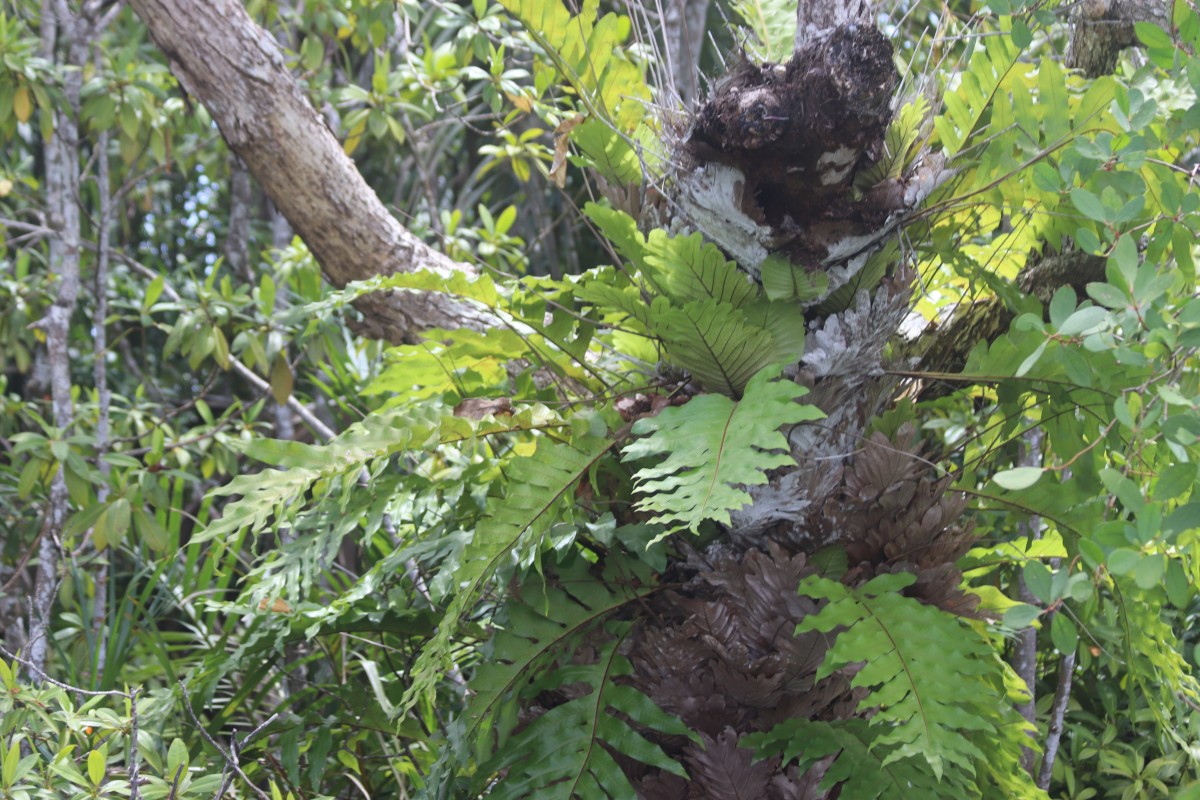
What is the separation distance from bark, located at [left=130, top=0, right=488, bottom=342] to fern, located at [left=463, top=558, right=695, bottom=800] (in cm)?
80

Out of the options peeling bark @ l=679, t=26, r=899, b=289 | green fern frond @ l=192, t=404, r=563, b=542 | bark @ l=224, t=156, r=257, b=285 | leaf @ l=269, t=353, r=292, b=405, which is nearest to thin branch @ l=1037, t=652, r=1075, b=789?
peeling bark @ l=679, t=26, r=899, b=289

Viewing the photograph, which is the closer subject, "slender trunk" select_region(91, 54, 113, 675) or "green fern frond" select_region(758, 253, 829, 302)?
"green fern frond" select_region(758, 253, 829, 302)

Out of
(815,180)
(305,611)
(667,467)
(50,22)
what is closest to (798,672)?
(667,467)

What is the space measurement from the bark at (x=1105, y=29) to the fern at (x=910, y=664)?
1043 mm

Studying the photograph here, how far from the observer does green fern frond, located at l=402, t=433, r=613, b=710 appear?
1.25 metres

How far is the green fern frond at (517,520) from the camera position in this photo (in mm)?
1252

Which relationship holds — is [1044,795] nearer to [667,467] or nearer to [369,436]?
[667,467]

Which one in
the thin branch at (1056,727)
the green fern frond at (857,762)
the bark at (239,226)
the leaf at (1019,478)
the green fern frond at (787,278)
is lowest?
the thin branch at (1056,727)

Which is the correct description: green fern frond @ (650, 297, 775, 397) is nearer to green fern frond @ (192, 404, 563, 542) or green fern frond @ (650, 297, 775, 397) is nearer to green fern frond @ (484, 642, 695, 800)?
green fern frond @ (192, 404, 563, 542)

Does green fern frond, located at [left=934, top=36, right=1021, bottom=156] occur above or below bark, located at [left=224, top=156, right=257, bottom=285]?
above

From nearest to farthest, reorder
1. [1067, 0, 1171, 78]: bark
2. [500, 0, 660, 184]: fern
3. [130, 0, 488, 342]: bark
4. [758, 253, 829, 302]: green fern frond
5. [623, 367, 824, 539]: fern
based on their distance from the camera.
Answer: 1. [623, 367, 824, 539]: fern
2. [758, 253, 829, 302]: green fern frond
3. [500, 0, 660, 184]: fern
4. [1067, 0, 1171, 78]: bark
5. [130, 0, 488, 342]: bark

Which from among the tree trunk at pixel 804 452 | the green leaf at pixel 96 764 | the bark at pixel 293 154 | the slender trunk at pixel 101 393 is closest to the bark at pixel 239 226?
the slender trunk at pixel 101 393

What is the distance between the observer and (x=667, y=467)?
3.76 feet

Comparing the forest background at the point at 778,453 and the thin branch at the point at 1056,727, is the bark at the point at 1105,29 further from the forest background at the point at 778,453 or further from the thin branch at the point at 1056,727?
the thin branch at the point at 1056,727
